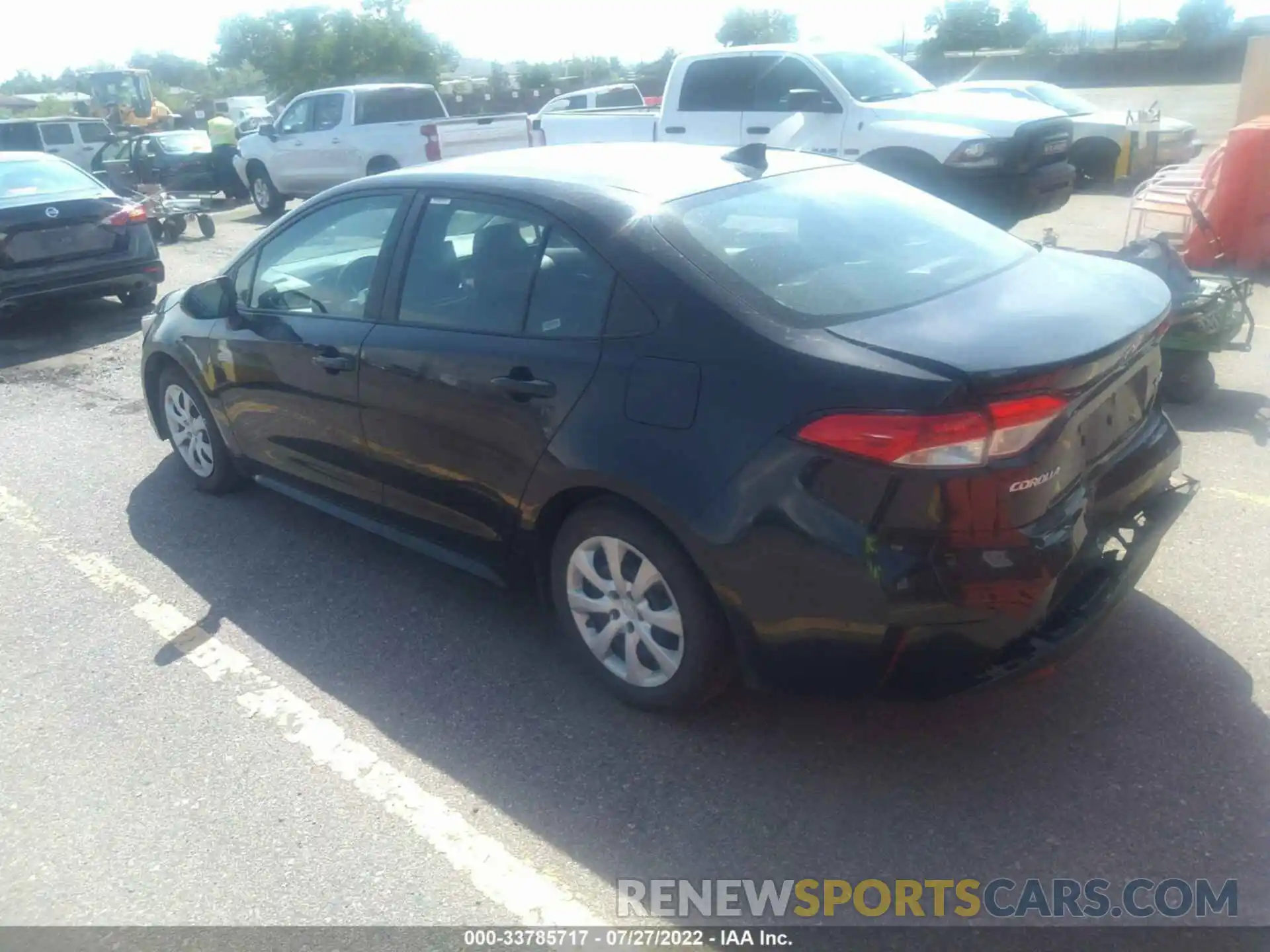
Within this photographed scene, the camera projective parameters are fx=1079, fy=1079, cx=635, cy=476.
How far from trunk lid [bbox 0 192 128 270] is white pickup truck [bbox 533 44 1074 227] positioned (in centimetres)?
527

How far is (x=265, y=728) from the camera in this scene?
354cm

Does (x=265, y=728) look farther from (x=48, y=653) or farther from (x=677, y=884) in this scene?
(x=677, y=884)

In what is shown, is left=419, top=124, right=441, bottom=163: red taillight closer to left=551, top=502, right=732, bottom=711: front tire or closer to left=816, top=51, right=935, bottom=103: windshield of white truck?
left=816, top=51, right=935, bottom=103: windshield of white truck

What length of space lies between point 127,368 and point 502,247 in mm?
5854

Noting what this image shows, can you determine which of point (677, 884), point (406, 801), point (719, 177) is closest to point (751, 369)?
point (719, 177)

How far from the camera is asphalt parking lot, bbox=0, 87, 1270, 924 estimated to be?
2.81 metres

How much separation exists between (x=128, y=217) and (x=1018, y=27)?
183ft

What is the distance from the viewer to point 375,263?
4055 mm

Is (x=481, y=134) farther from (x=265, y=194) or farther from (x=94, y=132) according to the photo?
(x=94, y=132)

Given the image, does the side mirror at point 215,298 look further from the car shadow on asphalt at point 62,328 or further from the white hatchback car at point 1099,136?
the white hatchback car at point 1099,136

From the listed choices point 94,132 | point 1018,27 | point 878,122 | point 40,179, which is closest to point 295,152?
point 40,179

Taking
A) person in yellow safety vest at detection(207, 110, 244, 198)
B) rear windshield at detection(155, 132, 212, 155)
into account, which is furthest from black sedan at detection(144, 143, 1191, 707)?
rear windshield at detection(155, 132, 212, 155)

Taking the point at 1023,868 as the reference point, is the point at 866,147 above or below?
above

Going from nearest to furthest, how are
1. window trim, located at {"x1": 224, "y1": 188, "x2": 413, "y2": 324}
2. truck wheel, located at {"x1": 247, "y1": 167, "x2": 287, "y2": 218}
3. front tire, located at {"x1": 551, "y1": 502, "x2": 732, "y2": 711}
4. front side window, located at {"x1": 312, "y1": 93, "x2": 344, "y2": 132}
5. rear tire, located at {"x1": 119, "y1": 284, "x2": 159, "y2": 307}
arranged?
front tire, located at {"x1": 551, "y1": 502, "x2": 732, "y2": 711}
window trim, located at {"x1": 224, "y1": 188, "x2": 413, "y2": 324}
rear tire, located at {"x1": 119, "y1": 284, "x2": 159, "y2": 307}
front side window, located at {"x1": 312, "y1": 93, "x2": 344, "y2": 132}
truck wheel, located at {"x1": 247, "y1": 167, "x2": 287, "y2": 218}
